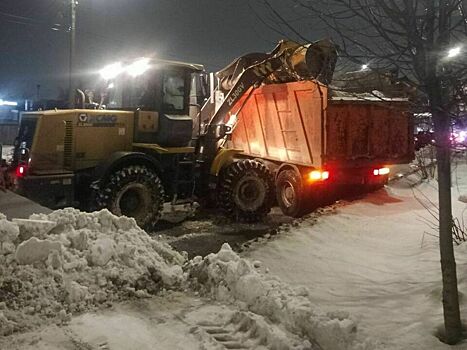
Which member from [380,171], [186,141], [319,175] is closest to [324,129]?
[319,175]

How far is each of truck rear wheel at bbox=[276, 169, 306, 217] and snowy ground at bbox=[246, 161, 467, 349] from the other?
89cm

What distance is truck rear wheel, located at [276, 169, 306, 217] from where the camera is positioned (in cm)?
1066

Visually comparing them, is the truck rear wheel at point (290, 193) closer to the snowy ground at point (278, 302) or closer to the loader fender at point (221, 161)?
the loader fender at point (221, 161)

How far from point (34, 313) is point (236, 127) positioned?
29.1ft

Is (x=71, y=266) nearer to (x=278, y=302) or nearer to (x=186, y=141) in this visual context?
(x=278, y=302)

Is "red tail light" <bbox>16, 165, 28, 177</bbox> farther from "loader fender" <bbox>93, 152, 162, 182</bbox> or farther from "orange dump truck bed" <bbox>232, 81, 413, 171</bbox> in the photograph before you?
"orange dump truck bed" <bbox>232, 81, 413, 171</bbox>

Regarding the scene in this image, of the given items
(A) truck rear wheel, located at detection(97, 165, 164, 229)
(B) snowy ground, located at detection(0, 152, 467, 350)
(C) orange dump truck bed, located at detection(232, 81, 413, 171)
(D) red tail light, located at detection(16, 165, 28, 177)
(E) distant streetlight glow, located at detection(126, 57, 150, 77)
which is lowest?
(B) snowy ground, located at detection(0, 152, 467, 350)

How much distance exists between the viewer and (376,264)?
6.84 meters

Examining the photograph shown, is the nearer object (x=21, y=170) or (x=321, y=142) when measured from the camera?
(x=21, y=170)

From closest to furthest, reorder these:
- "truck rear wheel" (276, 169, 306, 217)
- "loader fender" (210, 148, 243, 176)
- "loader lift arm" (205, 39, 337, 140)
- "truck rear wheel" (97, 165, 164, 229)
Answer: "truck rear wheel" (97, 165, 164, 229), "loader lift arm" (205, 39, 337, 140), "truck rear wheel" (276, 169, 306, 217), "loader fender" (210, 148, 243, 176)

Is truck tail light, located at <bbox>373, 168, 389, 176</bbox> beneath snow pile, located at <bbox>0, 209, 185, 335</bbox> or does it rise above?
above

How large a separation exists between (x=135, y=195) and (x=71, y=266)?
4.37 m

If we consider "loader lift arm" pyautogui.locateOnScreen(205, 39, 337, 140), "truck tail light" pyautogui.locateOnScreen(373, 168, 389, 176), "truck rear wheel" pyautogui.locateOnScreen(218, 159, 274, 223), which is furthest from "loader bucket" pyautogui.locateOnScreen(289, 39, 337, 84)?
"truck tail light" pyautogui.locateOnScreen(373, 168, 389, 176)

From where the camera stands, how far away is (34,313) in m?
4.63
